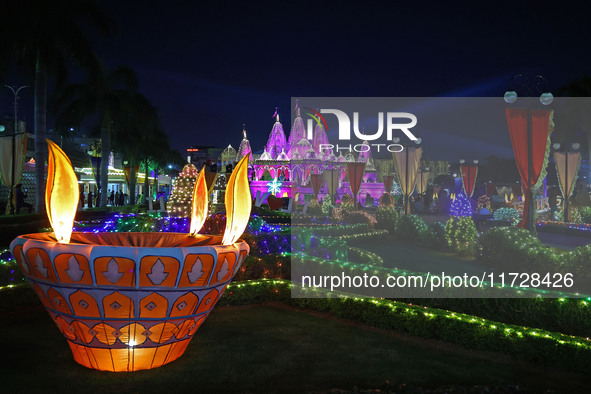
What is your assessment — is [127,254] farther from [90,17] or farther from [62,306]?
[90,17]

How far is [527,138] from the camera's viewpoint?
476 inches

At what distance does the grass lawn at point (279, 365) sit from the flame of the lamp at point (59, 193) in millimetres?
1385

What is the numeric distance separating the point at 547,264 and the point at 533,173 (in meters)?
2.72

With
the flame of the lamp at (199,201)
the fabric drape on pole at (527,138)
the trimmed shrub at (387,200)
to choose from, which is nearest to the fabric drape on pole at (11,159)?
the flame of the lamp at (199,201)

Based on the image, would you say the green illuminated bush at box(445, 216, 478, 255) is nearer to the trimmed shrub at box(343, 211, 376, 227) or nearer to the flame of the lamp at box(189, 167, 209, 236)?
the trimmed shrub at box(343, 211, 376, 227)

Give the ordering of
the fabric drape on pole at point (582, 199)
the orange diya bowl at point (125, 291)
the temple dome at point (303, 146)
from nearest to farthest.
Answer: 1. the orange diya bowl at point (125, 291)
2. the fabric drape on pole at point (582, 199)
3. the temple dome at point (303, 146)

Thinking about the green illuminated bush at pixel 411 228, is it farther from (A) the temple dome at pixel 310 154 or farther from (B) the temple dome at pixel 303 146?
(B) the temple dome at pixel 303 146

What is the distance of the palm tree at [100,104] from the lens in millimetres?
24875

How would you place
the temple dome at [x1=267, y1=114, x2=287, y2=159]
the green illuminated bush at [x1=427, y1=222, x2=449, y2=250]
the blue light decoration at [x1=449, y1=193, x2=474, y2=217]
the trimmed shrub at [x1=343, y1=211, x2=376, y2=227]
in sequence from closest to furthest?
1. the green illuminated bush at [x1=427, y1=222, x2=449, y2=250]
2. the blue light decoration at [x1=449, y1=193, x2=474, y2=217]
3. the trimmed shrub at [x1=343, y1=211, x2=376, y2=227]
4. the temple dome at [x1=267, y1=114, x2=287, y2=159]

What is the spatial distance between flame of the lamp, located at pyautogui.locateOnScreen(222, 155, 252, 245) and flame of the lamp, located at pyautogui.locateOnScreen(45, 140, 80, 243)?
1372mm

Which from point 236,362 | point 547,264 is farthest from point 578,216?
point 236,362

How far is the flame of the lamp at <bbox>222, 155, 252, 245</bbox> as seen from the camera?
454 cm

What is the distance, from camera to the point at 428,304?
6973 mm

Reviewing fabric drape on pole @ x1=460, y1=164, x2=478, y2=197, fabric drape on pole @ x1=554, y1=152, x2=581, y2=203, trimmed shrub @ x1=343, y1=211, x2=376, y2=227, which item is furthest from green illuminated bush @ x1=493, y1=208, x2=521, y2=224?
fabric drape on pole @ x1=460, y1=164, x2=478, y2=197
